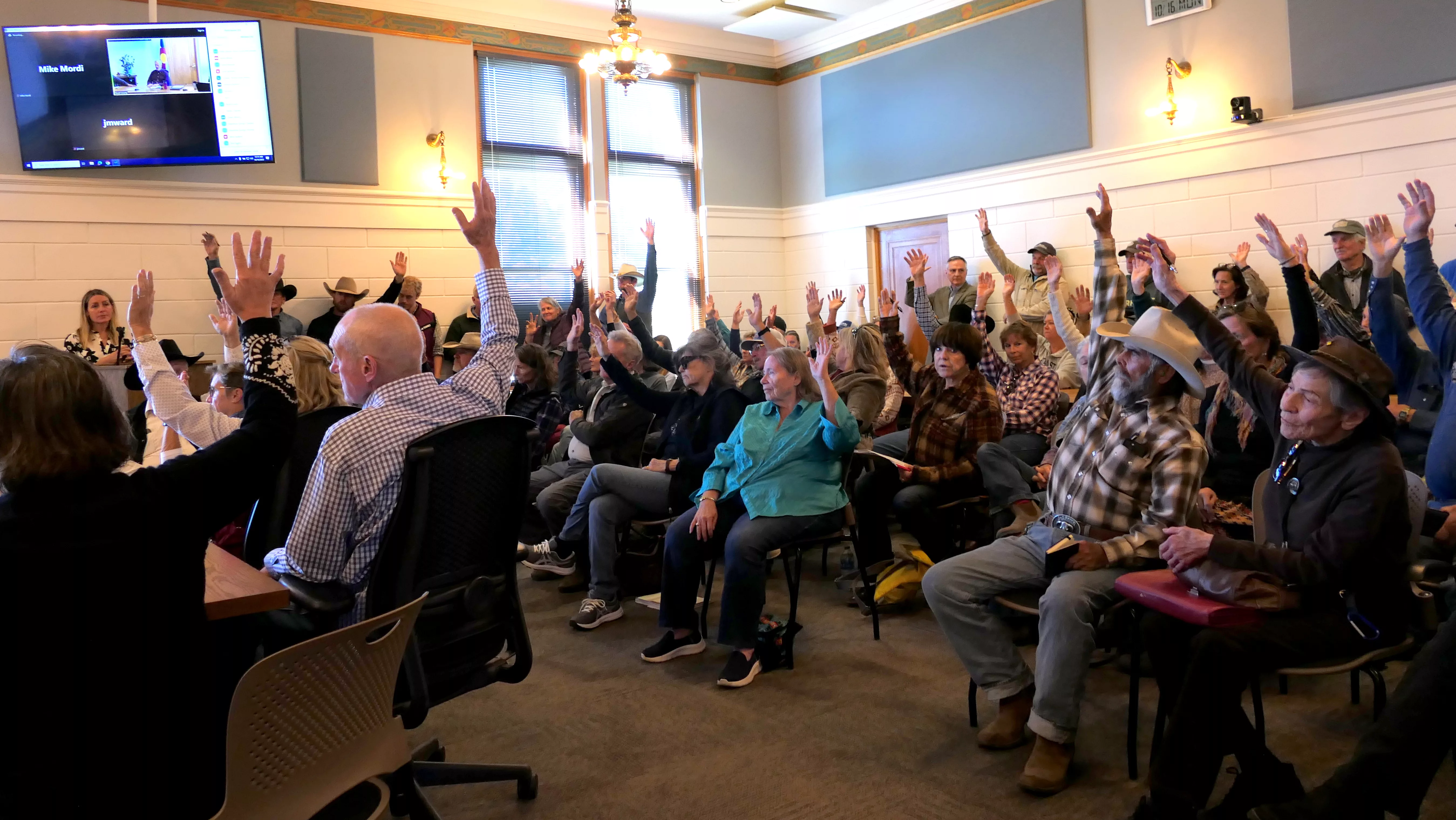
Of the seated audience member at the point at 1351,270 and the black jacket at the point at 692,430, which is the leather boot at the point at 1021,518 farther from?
the seated audience member at the point at 1351,270

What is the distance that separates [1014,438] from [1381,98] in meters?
3.84

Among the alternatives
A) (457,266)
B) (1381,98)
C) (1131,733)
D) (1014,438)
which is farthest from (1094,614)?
(457,266)

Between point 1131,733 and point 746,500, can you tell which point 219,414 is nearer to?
point 746,500

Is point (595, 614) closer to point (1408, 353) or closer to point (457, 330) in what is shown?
point (1408, 353)

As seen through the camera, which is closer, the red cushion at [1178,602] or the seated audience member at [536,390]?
the red cushion at [1178,602]

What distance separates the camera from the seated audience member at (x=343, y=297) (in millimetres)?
7781

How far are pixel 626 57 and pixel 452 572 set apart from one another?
494 centimetres

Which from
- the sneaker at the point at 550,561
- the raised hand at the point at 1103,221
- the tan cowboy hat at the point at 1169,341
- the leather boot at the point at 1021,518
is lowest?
the sneaker at the point at 550,561

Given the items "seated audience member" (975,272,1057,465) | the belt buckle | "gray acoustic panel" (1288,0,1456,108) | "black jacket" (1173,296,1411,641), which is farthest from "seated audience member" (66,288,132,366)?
"gray acoustic panel" (1288,0,1456,108)

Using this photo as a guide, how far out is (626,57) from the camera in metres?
6.46

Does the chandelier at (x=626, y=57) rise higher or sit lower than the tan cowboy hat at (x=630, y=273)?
higher

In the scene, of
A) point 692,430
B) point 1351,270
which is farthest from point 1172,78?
point 692,430

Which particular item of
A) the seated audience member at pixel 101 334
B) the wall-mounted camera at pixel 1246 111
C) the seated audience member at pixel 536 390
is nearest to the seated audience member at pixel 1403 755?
the seated audience member at pixel 536 390

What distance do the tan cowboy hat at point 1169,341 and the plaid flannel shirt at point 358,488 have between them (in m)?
1.77
